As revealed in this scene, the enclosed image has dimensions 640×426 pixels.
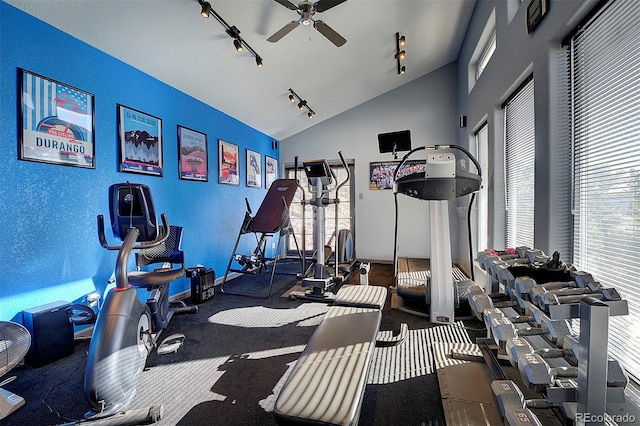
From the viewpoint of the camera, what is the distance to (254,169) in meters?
5.39

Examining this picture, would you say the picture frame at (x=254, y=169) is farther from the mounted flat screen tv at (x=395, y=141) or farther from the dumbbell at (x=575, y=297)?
the dumbbell at (x=575, y=297)

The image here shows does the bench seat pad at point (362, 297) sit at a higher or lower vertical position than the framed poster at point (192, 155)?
lower

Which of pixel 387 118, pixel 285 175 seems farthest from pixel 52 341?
pixel 387 118

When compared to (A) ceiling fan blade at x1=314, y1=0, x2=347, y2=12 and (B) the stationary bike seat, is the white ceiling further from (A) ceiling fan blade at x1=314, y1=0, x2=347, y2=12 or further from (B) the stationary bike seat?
(B) the stationary bike seat

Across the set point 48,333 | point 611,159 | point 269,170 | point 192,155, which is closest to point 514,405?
point 611,159

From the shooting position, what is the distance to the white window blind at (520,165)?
7.56 feet

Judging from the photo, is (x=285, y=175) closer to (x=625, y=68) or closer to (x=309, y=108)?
(x=309, y=108)

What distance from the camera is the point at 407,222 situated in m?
5.67

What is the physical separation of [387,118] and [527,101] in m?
3.60

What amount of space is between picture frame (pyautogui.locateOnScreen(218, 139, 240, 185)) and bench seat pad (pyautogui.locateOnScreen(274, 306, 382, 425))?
3.48 metres

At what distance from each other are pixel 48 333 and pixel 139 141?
6.73 feet

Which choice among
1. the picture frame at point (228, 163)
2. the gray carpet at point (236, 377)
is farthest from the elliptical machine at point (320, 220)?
the picture frame at point (228, 163)

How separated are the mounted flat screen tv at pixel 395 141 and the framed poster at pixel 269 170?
2437 millimetres

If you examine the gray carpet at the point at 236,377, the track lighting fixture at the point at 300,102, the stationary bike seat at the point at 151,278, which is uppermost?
the track lighting fixture at the point at 300,102
